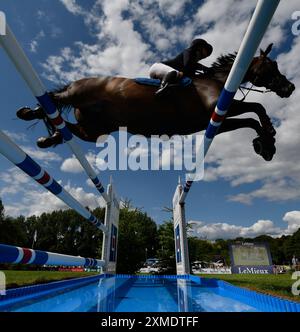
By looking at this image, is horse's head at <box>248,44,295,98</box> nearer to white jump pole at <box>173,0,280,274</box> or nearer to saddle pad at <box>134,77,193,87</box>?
saddle pad at <box>134,77,193,87</box>

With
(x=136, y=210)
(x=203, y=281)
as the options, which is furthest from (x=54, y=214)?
(x=203, y=281)

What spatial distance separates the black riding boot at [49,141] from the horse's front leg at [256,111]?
7.01ft

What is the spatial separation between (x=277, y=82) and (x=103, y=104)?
212 centimetres

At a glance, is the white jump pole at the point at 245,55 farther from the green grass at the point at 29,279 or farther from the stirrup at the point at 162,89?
the green grass at the point at 29,279

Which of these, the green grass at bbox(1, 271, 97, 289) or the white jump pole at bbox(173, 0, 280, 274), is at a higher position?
the white jump pole at bbox(173, 0, 280, 274)

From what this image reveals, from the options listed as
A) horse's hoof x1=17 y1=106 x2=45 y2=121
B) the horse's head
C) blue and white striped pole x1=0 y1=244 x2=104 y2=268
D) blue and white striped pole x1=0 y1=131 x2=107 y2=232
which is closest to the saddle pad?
the horse's head

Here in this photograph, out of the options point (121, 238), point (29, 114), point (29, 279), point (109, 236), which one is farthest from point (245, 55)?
point (121, 238)

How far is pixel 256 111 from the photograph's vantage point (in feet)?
10.8

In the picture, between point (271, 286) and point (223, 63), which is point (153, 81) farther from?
point (271, 286)

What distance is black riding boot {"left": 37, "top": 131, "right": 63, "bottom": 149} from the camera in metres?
3.66

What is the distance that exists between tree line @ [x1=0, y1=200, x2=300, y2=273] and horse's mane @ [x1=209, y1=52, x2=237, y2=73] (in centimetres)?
955

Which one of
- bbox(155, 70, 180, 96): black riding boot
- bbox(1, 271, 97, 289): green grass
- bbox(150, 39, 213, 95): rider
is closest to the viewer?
bbox(155, 70, 180, 96): black riding boot

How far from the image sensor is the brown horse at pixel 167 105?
3.27 m
